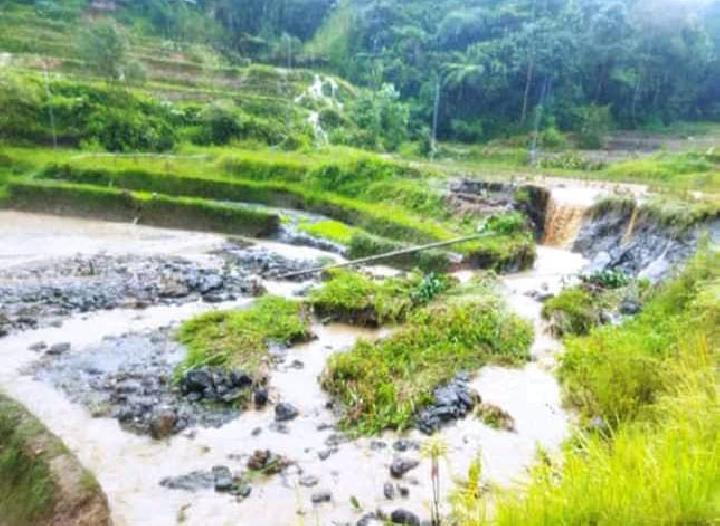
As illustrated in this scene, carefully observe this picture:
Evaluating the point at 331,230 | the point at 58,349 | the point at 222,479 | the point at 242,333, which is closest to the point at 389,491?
the point at 222,479

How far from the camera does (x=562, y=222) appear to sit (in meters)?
18.3

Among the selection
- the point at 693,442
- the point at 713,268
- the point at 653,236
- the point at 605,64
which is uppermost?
the point at 605,64

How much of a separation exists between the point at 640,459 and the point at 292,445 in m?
4.67

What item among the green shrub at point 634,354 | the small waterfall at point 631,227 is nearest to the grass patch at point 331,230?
the small waterfall at point 631,227

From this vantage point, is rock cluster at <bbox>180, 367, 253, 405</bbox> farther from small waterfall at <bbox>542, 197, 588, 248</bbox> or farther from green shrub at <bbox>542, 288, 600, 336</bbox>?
small waterfall at <bbox>542, 197, 588, 248</bbox>

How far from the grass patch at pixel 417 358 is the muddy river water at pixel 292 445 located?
10.4 inches

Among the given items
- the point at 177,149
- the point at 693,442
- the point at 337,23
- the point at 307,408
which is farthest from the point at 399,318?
the point at 337,23

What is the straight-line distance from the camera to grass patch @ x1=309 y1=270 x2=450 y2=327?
10.7 meters

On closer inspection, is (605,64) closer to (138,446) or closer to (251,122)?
(251,122)

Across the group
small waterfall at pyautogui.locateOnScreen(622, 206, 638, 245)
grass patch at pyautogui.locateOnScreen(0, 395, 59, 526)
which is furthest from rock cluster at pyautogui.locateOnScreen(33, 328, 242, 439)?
small waterfall at pyautogui.locateOnScreen(622, 206, 638, 245)

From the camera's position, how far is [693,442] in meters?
3.20

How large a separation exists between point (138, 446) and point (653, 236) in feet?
43.4

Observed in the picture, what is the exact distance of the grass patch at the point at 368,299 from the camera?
1071 cm

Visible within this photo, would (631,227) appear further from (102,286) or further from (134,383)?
(102,286)
